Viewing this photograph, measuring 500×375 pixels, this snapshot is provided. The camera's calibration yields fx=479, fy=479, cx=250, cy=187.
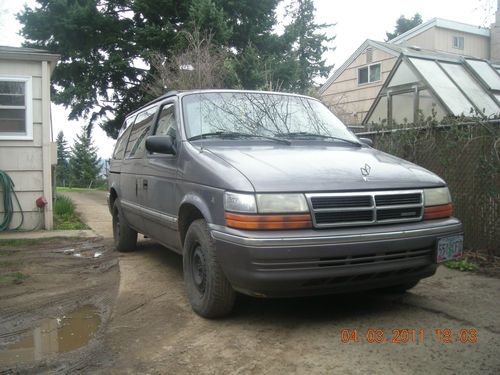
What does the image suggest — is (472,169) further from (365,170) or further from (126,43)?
(126,43)

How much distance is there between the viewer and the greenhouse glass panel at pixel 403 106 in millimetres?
12773

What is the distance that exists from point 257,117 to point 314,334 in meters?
2.16

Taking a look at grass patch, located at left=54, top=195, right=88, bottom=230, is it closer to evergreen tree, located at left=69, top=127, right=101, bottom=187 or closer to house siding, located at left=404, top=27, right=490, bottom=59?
house siding, located at left=404, top=27, right=490, bottom=59

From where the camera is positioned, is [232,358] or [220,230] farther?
[220,230]

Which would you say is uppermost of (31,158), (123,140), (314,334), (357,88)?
(357,88)

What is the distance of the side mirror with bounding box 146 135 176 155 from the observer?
4.23m

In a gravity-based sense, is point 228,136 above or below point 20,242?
above

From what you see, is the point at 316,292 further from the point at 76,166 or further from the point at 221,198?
the point at 76,166

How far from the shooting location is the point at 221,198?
340 centimetres

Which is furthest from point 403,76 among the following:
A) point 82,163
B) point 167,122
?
point 82,163

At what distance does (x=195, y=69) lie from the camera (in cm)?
1162

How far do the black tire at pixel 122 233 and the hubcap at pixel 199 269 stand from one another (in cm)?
279

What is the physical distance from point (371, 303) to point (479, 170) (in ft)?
8.19

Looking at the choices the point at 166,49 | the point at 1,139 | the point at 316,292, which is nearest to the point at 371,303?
the point at 316,292
